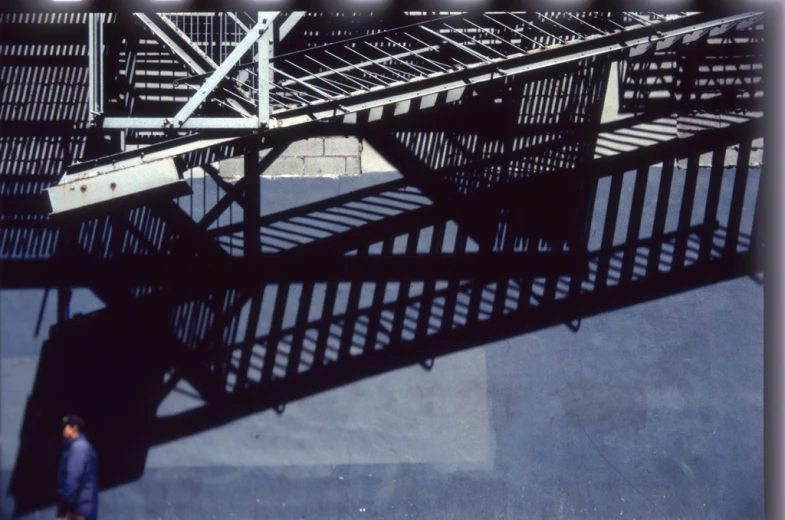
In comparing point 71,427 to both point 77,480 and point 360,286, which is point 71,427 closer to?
point 77,480

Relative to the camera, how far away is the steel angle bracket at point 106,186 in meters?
5.57

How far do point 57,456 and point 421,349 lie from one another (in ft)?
13.8

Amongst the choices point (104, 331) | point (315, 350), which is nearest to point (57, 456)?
point (104, 331)

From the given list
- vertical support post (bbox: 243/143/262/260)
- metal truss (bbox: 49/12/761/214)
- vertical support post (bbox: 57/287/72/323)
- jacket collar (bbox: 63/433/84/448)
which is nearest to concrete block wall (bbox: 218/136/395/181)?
vertical support post (bbox: 243/143/262/260)

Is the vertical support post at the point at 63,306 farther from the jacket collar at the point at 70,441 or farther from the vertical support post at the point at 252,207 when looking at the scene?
the vertical support post at the point at 252,207

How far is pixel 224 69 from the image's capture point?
5.76 metres

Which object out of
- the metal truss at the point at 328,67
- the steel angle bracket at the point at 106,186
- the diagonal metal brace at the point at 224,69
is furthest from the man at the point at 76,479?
the diagonal metal brace at the point at 224,69

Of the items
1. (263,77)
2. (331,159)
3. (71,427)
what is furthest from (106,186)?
(331,159)

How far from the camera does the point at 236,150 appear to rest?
20.8ft

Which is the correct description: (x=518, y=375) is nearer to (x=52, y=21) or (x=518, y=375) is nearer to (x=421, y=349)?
(x=421, y=349)

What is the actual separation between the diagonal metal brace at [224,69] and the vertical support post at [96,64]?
847mm

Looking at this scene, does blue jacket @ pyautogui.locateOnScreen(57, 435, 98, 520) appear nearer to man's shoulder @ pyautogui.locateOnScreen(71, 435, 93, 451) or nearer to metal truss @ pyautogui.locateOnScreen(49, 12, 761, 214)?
man's shoulder @ pyautogui.locateOnScreen(71, 435, 93, 451)

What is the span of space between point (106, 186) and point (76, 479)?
2.99 meters

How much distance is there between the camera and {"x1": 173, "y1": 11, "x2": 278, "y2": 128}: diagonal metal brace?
5695mm
